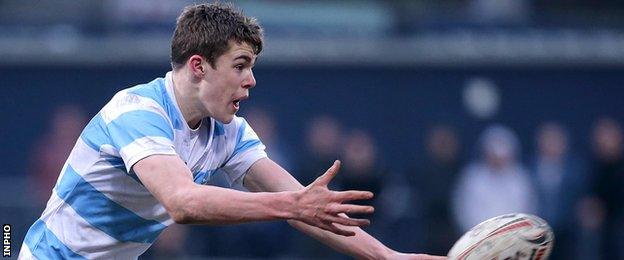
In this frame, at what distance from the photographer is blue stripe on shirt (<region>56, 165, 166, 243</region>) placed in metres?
6.10

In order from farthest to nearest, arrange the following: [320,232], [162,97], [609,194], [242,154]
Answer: [609,194]
[242,154]
[320,232]
[162,97]

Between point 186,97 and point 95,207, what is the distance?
25.9 inches

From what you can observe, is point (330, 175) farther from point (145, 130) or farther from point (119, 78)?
point (119, 78)

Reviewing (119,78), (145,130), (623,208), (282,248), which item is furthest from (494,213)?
(145,130)

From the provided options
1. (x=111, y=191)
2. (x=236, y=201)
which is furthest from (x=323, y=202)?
(x=111, y=191)

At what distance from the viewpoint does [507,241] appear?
19.6ft

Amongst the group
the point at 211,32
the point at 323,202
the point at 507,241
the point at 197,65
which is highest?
the point at 211,32

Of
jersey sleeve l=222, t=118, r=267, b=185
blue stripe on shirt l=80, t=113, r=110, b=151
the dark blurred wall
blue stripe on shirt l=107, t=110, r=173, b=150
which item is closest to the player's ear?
blue stripe on shirt l=107, t=110, r=173, b=150

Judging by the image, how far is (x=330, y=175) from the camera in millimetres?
5195

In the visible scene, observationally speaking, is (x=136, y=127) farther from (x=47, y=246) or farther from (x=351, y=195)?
(x=351, y=195)

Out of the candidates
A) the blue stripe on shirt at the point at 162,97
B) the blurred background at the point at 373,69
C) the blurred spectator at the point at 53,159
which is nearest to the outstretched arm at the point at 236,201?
the blue stripe on shirt at the point at 162,97

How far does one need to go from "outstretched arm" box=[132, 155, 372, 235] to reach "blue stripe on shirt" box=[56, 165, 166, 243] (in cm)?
64

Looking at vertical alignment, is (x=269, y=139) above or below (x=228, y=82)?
below

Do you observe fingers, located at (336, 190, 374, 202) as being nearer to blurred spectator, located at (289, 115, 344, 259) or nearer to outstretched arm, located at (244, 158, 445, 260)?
outstretched arm, located at (244, 158, 445, 260)
